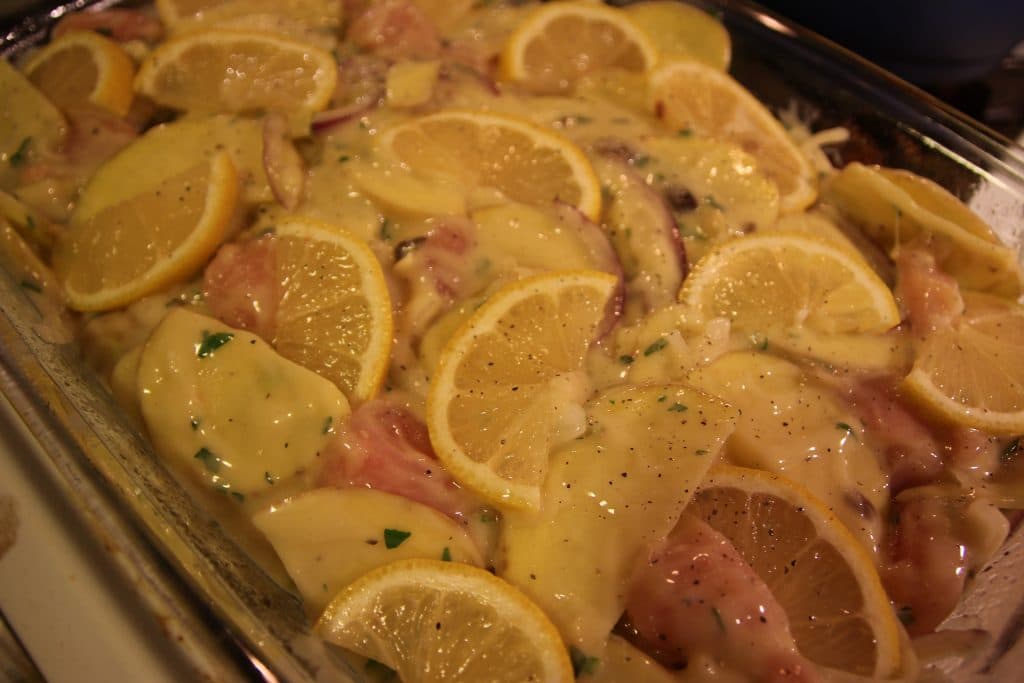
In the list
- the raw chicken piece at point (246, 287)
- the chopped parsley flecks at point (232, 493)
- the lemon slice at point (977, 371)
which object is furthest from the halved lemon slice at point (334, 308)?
the lemon slice at point (977, 371)

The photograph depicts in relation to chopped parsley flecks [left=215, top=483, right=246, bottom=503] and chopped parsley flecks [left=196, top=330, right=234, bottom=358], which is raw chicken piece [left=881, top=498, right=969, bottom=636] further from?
chopped parsley flecks [left=196, top=330, right=234, bottom=358]

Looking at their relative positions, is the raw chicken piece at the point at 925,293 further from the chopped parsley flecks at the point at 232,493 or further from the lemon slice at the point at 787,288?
the chopped parsley flecks at the point at 232,493

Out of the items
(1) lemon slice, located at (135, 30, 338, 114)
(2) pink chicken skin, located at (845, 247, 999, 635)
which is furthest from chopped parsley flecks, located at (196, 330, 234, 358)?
(2) pink chicken skin, located at (845, 247, 999, 635)

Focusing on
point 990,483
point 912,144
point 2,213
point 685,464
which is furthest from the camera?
point 912,144

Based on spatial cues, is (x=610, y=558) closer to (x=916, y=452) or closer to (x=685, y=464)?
(x=685, y=464)

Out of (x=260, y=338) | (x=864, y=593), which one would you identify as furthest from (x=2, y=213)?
(x=864, y=593)

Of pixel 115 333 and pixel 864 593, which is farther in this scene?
pixel 115 333

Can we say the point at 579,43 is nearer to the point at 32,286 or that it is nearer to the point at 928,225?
the point at 928,225

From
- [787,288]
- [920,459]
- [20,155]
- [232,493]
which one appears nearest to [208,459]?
[232,493]
